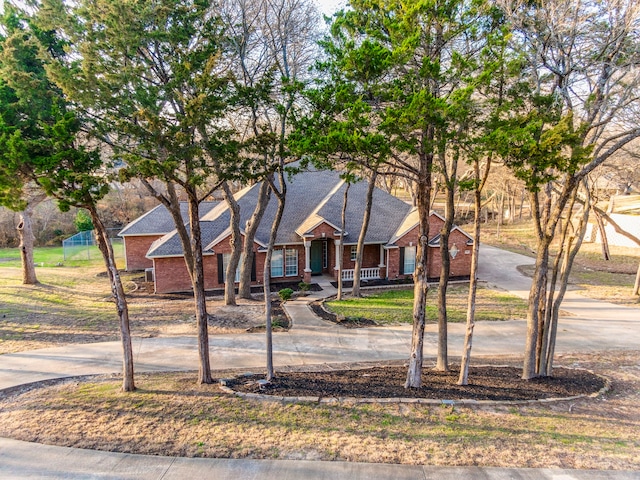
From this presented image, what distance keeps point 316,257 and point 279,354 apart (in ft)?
37.4

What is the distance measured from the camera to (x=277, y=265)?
2186 centimetres

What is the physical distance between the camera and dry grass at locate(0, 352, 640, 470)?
670 cm

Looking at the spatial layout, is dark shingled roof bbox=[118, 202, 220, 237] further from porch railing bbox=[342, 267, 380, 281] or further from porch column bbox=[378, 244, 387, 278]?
porch column bbox=[378, 244, 387, 278]

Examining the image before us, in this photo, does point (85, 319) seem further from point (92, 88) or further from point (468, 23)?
point (468, 23)

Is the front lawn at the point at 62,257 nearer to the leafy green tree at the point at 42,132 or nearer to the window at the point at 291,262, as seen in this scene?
the window at the point at 291,262

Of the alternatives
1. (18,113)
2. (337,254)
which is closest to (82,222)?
(337,254)

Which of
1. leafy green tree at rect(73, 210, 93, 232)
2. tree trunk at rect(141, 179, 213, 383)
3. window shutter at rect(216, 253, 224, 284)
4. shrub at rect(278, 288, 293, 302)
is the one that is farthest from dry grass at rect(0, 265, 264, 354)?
leafy green tree at rect(73, 210, 93, 232)

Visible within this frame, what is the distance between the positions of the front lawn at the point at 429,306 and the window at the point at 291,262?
14.6ft

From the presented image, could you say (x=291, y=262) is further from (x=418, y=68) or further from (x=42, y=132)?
(x=418, y=68)

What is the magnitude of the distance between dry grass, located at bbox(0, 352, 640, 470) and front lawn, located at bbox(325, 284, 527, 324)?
724 centimetres

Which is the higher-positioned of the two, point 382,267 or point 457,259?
point 457,259

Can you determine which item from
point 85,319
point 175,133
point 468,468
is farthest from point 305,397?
point 85,319

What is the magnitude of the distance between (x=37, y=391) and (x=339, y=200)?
59.6 feet

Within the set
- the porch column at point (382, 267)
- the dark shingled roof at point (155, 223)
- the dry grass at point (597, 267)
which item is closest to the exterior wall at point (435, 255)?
the porch column at point (382, 267)
